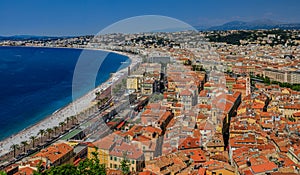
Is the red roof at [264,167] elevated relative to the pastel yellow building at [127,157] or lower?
elevated

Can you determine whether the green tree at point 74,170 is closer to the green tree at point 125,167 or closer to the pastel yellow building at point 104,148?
the green tree at point 125,167

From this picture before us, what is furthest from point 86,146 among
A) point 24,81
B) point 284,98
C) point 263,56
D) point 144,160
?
point 263,56

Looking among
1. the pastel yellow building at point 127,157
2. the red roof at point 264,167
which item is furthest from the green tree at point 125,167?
the red roof at point 264,167

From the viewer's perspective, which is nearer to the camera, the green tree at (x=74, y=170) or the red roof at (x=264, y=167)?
the green tree at (x=74, y=170)

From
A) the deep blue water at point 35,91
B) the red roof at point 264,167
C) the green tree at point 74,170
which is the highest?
the green tree at point 74,170

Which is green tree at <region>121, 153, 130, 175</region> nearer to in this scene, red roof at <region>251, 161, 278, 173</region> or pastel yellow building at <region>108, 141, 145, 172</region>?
pastel yellow building at <region>108, 141, 145, 172</region>

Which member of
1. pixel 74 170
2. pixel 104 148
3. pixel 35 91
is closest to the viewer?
pixel 74 170

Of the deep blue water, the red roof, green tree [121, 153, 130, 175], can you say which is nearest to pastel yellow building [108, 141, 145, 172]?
green tree [121, 153, 130, 175]

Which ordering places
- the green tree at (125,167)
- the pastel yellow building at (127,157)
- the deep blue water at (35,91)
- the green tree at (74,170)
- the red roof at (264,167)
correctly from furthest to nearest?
1. the deep blue water at (35,91)
2. the pastel yellow building at (127,157)
3. the green tree at (125,167)
4. the red roof at (264,167)
5. the green tree at (74,170)

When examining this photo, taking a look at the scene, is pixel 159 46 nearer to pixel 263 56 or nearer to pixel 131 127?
pixel 263 56

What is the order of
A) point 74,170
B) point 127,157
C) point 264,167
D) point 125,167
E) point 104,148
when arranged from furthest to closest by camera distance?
point 104,148, point 127,157, point 125,167, point 264,167, point 74,170

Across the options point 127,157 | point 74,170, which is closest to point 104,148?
point 127,157

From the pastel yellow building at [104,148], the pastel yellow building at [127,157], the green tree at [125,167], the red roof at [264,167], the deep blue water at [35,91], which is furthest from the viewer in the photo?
the deep blue water at [35,91]

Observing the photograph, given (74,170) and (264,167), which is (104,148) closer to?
(74,170)
